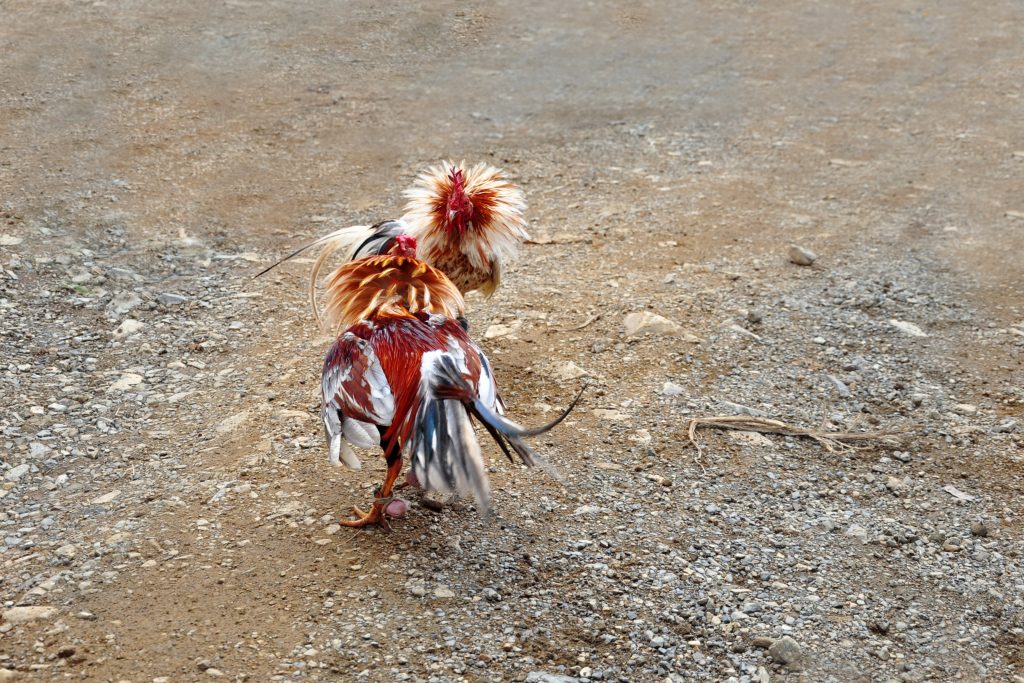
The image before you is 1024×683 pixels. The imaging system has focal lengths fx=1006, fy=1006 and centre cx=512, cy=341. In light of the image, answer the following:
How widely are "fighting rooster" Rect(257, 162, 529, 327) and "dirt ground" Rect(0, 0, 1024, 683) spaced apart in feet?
2.17

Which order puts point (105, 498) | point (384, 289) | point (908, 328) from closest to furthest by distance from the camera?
point (384, 289)
point (105, 498)
point (908, 328)

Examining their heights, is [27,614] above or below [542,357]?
below

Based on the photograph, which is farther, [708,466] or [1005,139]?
[1005,139]

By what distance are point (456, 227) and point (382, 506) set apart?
57.4 inches

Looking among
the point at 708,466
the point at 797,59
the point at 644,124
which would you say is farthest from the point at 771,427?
the point at 797,59

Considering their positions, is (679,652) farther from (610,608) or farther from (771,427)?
(771,427)

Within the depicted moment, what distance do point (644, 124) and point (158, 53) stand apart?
4504 mm

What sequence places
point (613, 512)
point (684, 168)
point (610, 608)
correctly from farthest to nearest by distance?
point (684, 168)
point (613, 512)
point (610, 608)

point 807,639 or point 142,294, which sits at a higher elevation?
point 142,294

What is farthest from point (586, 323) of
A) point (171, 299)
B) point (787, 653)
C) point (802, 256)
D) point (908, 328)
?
point (787, 653)

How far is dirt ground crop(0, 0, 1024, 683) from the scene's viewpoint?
3.44 m

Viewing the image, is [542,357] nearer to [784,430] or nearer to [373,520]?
[784,430]

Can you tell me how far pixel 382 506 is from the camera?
375 centimetres

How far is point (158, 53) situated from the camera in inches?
364
